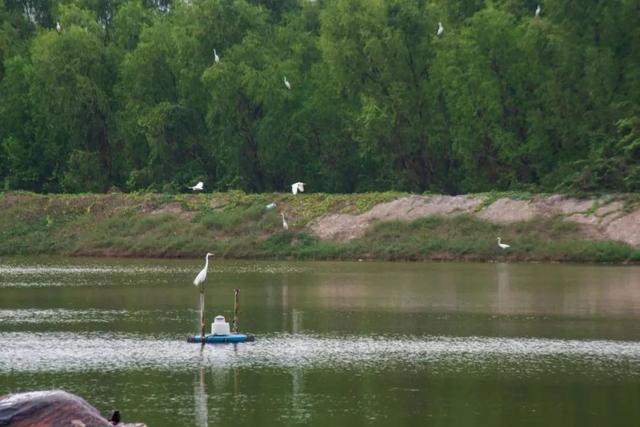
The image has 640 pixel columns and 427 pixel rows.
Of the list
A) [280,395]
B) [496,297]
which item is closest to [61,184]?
[496,297]

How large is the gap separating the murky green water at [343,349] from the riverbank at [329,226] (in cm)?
903

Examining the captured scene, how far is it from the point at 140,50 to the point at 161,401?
2575 inches

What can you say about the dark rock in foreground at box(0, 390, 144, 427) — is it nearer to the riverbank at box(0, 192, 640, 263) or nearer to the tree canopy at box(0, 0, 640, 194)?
the riverbank at box(0, 192, 640, 263)

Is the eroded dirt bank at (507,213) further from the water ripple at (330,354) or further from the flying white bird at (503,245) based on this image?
the water ripple at (330,354)

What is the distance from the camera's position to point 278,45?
9200 centimetres

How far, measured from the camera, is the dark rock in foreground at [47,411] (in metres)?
20.3

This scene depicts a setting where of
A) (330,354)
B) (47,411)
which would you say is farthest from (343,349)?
(47,411)

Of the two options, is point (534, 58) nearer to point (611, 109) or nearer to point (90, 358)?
point (611, 109)

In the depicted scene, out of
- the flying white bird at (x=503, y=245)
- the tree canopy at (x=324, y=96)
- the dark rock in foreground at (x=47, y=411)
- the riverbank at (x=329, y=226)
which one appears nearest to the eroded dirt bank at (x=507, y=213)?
the riverbank at (x=329, y=226)

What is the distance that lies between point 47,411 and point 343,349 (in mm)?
14571

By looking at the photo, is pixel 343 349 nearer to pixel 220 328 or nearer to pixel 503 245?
pixel 220 328

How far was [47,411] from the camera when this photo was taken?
20516mm

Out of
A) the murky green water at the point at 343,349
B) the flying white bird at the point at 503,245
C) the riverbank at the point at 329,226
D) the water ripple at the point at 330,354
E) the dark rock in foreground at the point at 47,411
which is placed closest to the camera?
the dark rock in foreground at the point at 47,411

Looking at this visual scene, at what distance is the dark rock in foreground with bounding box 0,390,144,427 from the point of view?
20312 millimetres
